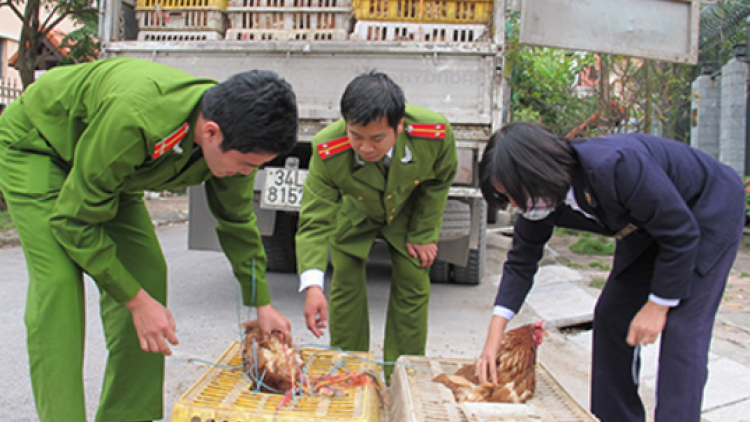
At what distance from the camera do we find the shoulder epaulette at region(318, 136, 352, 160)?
9.15ft

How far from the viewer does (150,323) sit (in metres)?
1.93

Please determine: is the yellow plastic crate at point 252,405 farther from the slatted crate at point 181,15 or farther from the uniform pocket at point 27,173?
the slatted crate at point 181,15

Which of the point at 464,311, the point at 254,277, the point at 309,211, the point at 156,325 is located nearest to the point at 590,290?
the point at 464,311

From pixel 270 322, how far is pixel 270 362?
0.29m

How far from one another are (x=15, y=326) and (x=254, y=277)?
2.60m

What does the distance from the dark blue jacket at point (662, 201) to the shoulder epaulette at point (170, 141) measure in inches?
50.6

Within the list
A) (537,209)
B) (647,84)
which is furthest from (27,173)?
(647,84)

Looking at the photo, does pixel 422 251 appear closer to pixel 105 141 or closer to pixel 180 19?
pixel 105 141

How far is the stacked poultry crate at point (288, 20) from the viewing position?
14.6 feet

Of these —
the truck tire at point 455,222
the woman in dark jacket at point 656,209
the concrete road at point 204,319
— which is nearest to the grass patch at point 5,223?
the concrete road at point 204,319

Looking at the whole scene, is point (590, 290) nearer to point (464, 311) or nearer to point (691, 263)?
point (464, 311)

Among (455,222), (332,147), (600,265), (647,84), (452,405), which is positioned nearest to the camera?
(452,405)

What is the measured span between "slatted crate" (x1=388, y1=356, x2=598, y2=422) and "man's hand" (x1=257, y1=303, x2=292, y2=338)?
0.50 meters

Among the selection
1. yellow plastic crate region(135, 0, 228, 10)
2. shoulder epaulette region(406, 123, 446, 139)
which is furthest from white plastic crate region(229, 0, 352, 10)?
shoulder epaulette region(406, 123, 446, 139)
